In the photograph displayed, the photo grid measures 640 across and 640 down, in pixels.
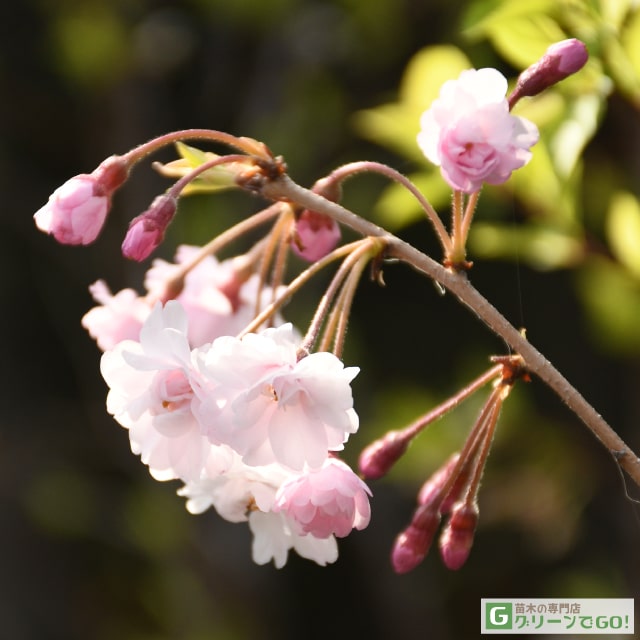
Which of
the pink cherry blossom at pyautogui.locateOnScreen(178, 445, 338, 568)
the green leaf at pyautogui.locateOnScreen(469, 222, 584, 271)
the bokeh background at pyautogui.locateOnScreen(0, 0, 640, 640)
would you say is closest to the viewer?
the pink cherry blossom at pyautogui.locateOnScreen(178, 445, 338, 568)

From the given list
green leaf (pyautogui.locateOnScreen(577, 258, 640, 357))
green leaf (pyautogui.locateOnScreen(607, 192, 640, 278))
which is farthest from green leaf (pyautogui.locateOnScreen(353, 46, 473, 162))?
green leaf (pyautogui.locateOnScreen(577, 258, 640, 357))

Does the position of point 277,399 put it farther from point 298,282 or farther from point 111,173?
point 111,173

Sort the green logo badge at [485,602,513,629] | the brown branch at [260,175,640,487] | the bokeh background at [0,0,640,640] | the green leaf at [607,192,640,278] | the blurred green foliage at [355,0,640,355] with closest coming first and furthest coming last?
the brown branch at [260,175,640,487]
the green logo badge at [485,602,513,629]
the blurred green foliage at [355,0,640,355]
the green leaf at [607,192,640,278]
the bokeh background at [0,0,640,640]

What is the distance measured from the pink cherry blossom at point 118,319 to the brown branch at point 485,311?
310 millimetres

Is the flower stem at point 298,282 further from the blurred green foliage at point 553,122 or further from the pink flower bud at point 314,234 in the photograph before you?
the blurred green foliage at point 553,122

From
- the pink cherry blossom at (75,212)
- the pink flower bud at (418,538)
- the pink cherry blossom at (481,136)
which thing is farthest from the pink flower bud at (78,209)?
the pink flower bud at (418,538)

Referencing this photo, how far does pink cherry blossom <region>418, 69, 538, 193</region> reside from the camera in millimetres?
911

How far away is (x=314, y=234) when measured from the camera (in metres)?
1.04

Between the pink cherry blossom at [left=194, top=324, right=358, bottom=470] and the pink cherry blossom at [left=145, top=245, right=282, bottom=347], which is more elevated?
the pink cherry blossom at [left=145, top=245, right=282, bottom=347]

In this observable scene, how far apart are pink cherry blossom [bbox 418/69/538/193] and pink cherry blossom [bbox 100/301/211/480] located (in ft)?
0.95

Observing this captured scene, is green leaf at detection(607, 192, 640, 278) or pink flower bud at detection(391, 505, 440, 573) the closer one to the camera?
pink flower bud at detection(391, 505, 440, 573)

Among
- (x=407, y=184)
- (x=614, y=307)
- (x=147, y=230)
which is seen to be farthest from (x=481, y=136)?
(x=614, y=307)

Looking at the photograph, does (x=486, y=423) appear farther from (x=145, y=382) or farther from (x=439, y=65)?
(x=439, y=65)

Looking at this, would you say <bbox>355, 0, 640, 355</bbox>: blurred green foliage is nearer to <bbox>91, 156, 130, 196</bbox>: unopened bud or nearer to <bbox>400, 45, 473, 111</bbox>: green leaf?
<bbox>400, 45, 473, 111</bbox>: green leaf
